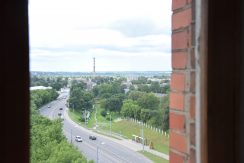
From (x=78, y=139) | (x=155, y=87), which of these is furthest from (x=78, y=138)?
(x=155, y=87)

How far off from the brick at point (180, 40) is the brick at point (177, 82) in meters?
Answer: 0.11

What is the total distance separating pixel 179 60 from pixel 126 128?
324mm

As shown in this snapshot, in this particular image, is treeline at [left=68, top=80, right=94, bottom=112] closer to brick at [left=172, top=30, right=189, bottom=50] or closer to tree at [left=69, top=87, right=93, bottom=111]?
tree at [left=69, top=87, right=93, bottom=111]

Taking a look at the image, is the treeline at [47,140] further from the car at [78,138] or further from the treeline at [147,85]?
the treeline at [147,85]

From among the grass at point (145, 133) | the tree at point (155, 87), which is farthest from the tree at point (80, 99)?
the tree at point (155, 87)

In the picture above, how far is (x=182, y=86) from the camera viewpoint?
4.56ft

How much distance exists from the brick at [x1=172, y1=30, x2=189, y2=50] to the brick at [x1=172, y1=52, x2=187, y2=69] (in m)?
0.03

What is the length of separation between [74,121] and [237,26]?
2.09 ft
